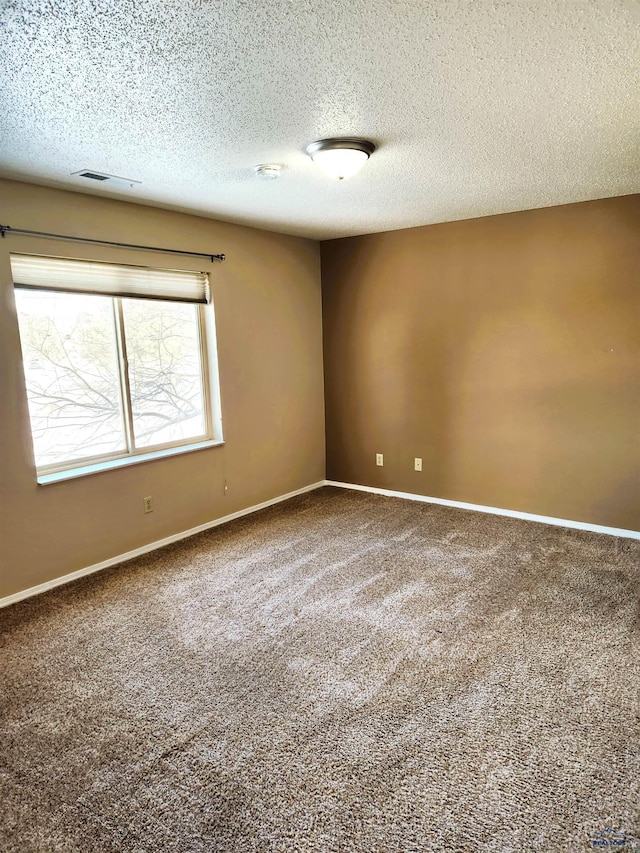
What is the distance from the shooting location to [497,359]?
4207 mm

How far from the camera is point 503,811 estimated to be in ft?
5.36

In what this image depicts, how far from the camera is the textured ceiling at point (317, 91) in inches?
58.1

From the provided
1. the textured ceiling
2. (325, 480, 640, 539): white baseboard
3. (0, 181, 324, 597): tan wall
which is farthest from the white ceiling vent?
(325, 480, 640, 539): white baseboard

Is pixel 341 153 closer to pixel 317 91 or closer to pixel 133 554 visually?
pixel 317 91

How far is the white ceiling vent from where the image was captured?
2820 mm

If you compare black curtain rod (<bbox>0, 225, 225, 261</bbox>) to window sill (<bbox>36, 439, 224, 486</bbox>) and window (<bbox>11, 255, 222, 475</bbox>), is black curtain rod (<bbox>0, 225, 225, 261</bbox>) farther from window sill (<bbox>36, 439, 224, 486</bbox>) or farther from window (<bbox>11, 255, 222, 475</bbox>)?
window sill (<bbox>36, 439, 224, 486</bbox>)

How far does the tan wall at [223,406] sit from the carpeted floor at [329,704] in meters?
0.33

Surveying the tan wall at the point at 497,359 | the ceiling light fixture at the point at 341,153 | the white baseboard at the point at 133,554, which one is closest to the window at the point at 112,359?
the white baseboard at the point at 133,554

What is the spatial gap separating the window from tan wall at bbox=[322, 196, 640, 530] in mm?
1536

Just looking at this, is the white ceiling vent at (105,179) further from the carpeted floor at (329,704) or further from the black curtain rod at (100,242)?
the carpeted floor at (329,704)

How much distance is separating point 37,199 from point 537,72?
2.68 meters

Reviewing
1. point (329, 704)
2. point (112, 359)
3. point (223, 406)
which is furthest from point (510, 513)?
point (112, 359)

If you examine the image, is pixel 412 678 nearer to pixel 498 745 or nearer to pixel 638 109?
pixel 498 745

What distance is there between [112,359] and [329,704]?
260 cm
